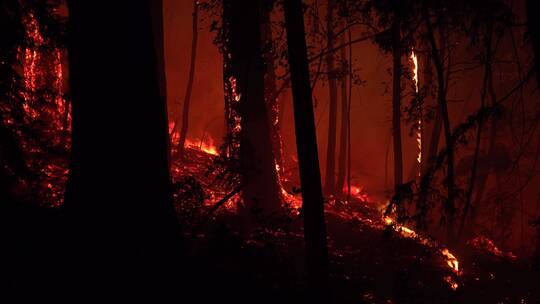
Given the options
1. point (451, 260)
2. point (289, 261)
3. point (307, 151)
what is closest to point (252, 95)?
point (289, 261)

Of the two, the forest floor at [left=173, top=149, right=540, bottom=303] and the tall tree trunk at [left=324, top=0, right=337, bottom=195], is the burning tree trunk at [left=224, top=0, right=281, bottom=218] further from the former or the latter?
the tall tree trunk at [left=324, top=0, right=337, bottom=195]

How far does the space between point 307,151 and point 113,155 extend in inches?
103

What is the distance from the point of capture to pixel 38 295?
458 cm

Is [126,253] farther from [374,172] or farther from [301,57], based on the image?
[374,172]

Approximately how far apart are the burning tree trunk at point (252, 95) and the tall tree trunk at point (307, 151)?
394 cm

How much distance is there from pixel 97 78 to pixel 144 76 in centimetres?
53

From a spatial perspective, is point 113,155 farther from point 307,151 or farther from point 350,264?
point 350,264

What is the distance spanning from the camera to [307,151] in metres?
5.86

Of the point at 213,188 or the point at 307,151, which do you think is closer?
the point at 307,151

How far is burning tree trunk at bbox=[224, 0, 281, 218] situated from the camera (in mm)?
9977

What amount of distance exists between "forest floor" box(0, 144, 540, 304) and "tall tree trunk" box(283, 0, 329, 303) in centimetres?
41

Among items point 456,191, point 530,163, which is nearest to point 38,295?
point 456,191

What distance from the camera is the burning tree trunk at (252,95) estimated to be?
998 cm

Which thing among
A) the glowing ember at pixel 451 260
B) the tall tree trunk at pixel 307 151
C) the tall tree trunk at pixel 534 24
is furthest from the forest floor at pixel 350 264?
the tall tree trunk at pixel 534 24
